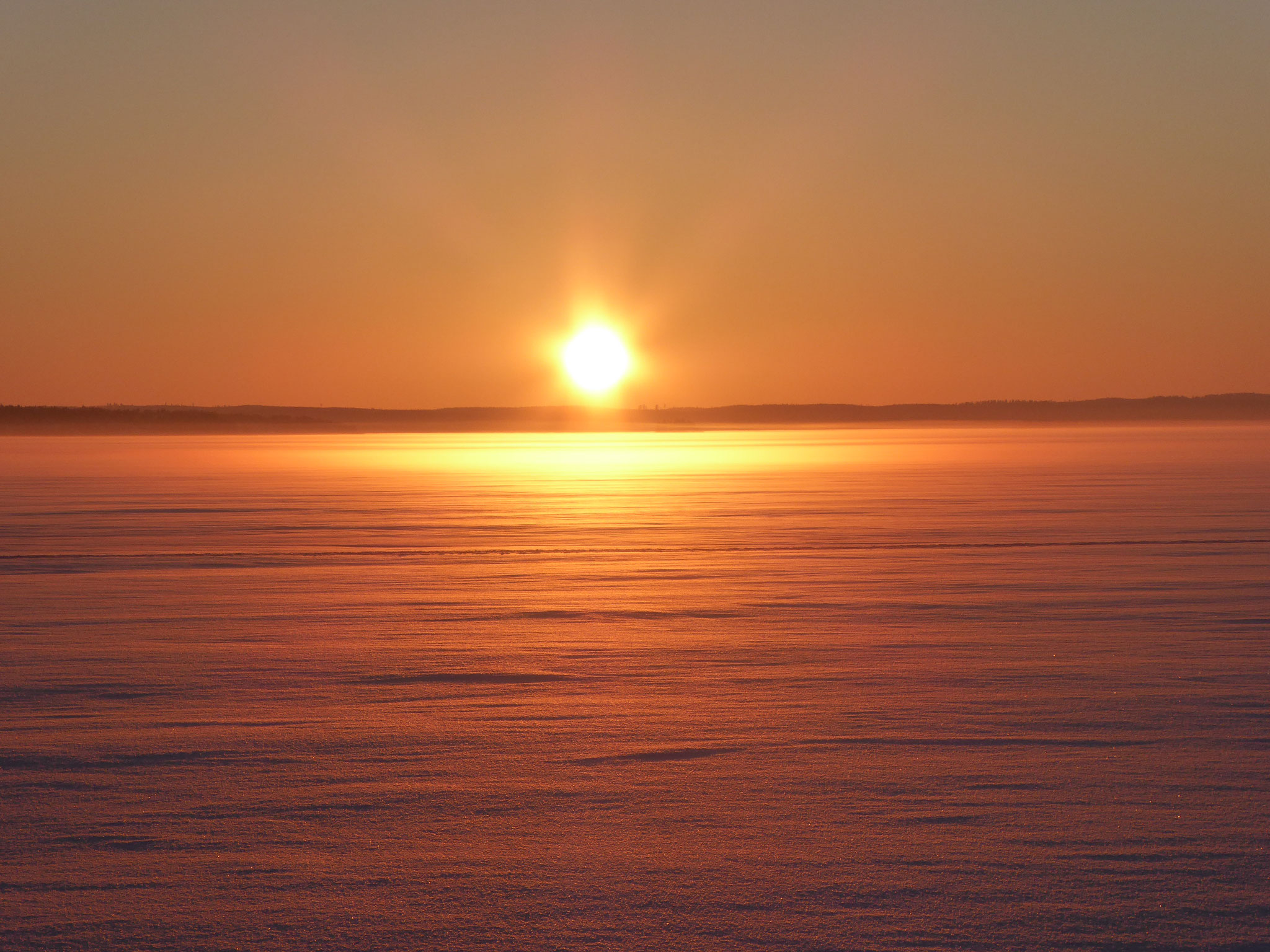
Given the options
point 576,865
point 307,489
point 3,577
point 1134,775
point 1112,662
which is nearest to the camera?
point 576,865

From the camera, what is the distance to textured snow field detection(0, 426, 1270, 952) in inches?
153

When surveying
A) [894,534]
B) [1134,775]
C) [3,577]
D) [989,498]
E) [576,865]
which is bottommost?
[576,865]

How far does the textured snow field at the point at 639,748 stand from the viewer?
12.8 ft

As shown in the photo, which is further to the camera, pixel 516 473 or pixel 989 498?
pixel 516 473

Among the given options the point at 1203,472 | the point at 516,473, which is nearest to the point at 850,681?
the point at 1203,472

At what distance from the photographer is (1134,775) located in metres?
5.20

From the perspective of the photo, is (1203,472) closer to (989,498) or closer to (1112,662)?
→ (989,498)

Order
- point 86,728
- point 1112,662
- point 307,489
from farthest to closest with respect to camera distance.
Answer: point 307,489
point 1112,662
point 86,728

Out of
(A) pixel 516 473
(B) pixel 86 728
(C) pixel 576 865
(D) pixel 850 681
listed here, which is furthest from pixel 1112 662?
(A) pixel 516 473

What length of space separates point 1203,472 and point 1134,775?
26.3 metres

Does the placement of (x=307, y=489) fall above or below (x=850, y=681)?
above

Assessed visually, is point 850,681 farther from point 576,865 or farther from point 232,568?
point 232,568

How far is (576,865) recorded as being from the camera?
13.9 ft

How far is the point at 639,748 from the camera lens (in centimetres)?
568
